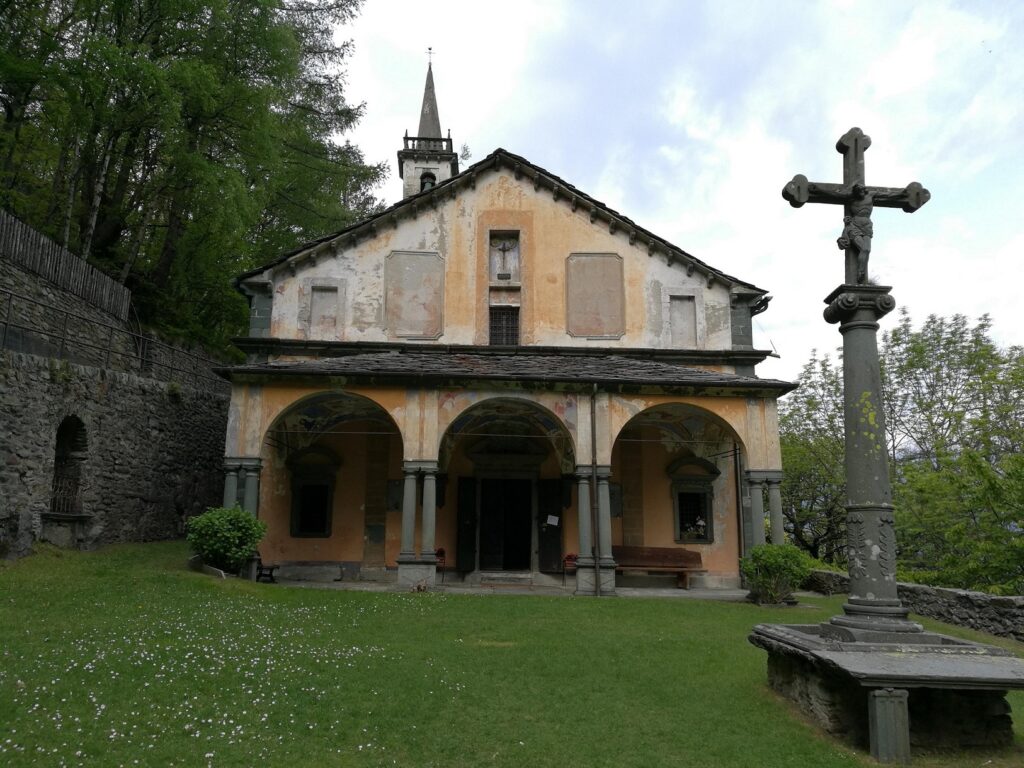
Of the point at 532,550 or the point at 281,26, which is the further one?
the point at 281,26

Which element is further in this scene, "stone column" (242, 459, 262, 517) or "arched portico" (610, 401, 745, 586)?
"arched portico" (610, 401, 745, 586)

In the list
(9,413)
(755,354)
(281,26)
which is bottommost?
(9,413)

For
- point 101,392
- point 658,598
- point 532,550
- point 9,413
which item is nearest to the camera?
point 9,413

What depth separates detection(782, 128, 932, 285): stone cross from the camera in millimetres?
6781

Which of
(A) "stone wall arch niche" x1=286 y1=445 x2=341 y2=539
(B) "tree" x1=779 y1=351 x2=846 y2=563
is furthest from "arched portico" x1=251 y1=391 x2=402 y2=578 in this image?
(B) "tree" x1=779 y1=351 x2=846 y2=563

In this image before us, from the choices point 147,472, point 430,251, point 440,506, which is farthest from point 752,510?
point 147,472

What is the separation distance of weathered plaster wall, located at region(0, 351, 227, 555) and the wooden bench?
1144 centimetres

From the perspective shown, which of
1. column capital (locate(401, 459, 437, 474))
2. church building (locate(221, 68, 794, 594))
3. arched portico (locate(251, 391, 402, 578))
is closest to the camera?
column capital (locate(401, 459, 437, 474))

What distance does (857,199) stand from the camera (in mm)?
6871

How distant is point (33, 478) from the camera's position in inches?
523

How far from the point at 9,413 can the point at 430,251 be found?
1014 centimetres

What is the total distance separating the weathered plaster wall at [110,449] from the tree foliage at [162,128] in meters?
4.26

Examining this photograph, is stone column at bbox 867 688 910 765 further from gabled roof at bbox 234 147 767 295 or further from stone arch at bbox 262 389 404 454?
gabled roof at bbox 234 147 767 295

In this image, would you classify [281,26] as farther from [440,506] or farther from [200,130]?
[440,506]
